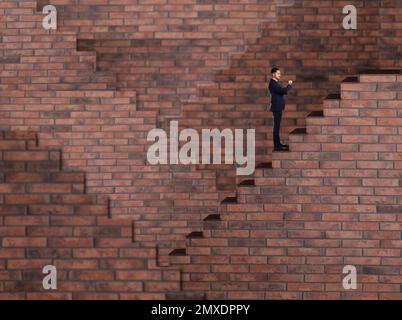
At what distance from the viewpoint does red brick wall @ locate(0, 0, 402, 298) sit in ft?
25.4

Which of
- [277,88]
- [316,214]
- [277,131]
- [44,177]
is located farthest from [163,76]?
[316,214]

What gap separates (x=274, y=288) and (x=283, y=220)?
0.59 meters

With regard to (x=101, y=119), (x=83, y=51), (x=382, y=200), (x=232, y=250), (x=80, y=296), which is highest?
(x=83, y=51)

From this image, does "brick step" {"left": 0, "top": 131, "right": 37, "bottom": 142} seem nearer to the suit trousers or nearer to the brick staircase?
the brick staircase

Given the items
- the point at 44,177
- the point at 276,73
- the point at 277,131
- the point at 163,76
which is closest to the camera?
the point at 44,177

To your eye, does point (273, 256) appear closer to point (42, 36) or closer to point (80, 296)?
point (80, 296)

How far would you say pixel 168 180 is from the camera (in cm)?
781

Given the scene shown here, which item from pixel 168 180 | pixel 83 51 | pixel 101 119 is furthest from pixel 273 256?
pixel 83 51

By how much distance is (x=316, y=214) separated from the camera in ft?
21.6
